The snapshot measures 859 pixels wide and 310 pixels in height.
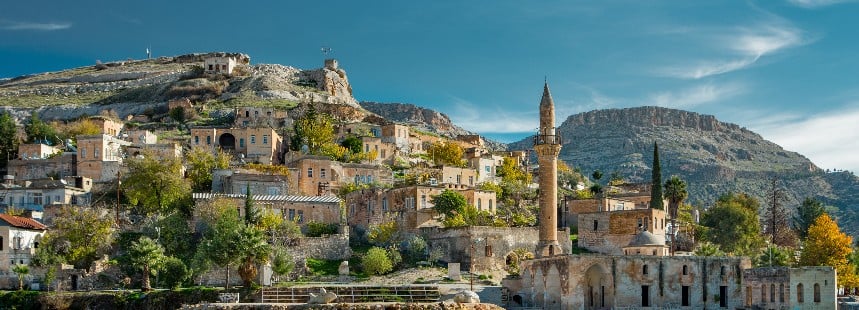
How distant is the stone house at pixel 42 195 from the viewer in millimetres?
72625

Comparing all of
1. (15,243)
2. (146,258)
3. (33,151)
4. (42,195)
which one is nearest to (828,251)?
(146,258)

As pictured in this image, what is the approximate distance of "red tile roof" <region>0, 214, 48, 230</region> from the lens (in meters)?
63.2

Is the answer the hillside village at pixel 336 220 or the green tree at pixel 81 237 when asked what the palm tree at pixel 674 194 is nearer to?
the hillside village at pixel 336 220

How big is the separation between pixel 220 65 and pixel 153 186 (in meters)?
53.2

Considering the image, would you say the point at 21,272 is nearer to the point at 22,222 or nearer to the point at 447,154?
the point at 22,222

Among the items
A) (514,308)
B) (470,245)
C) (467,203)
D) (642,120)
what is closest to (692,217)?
(467,203)

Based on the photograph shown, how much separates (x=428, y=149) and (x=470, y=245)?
1292 inches

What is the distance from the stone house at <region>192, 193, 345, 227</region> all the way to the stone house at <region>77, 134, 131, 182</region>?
36.0 ft

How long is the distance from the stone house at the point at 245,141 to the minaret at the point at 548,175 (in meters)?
29.4

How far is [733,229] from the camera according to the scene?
79750mm

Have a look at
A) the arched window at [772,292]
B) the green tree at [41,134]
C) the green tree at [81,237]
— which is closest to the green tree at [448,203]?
the green tree at [81,237]

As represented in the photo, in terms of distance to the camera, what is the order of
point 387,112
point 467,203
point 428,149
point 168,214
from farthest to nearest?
point 387,112 < point 428,149 < point 467,203 < point 168,214

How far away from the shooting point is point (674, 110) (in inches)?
7603

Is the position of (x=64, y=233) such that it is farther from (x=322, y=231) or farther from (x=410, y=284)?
(x=410, y=284)
